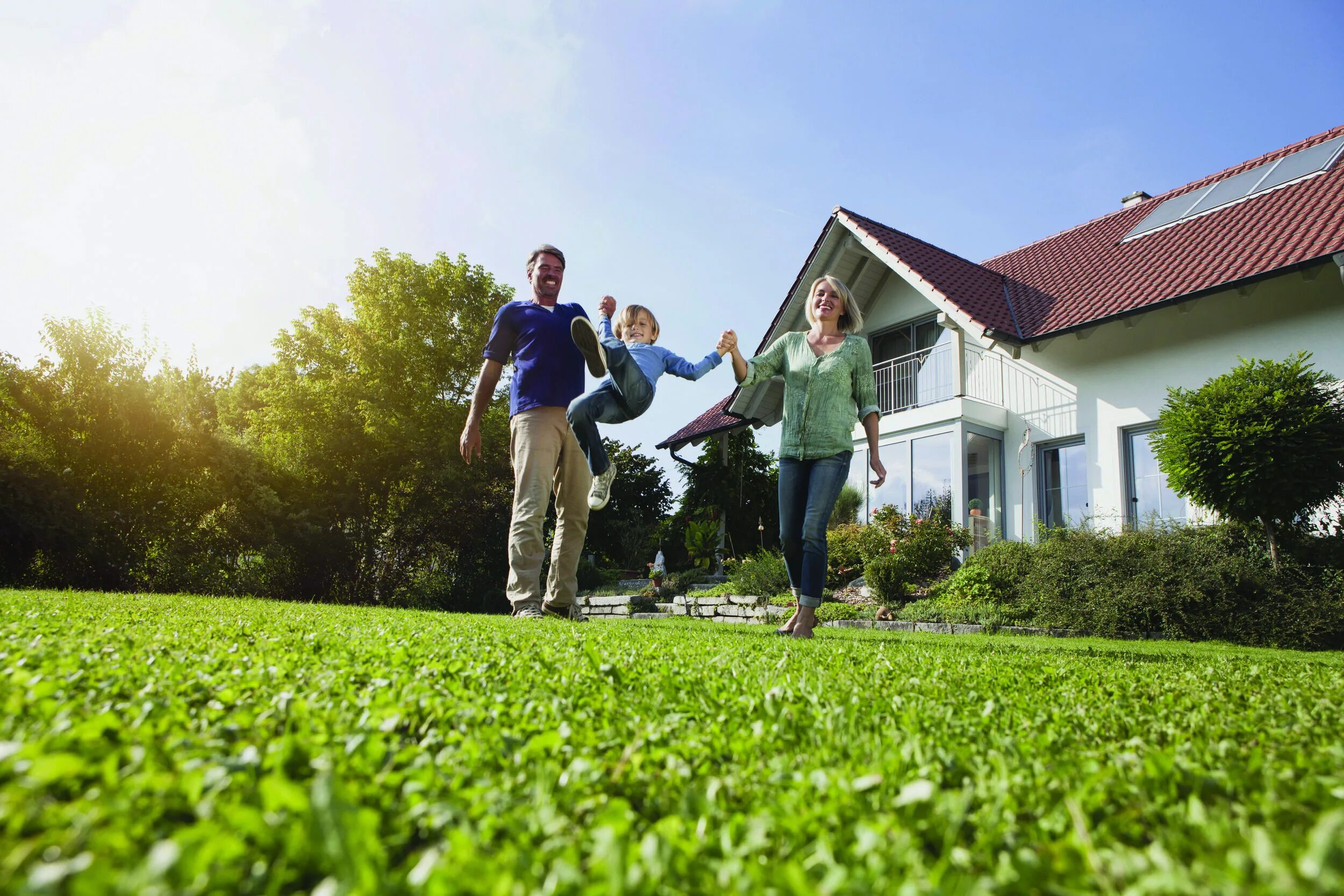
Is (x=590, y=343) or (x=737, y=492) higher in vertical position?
(x=737, y=492)

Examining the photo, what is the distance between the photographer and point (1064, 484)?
1227 cm

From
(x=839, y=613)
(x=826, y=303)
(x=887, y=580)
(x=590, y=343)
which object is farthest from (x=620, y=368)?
(x=887, y=580)

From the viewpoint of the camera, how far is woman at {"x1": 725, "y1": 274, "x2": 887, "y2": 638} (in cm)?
484

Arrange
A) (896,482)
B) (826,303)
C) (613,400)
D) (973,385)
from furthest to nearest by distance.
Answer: (896,482)
(973,385)
(613,400)
(826,303)

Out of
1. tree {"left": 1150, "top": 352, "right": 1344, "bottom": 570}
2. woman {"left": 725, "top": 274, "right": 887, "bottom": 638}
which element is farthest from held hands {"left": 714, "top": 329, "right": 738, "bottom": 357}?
tree {"left": 1150, "top": 352, "right": 1344, "bottom": 570}

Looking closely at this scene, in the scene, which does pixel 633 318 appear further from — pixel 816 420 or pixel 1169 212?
pixel 1169 212

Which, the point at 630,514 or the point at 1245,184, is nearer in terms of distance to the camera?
the point at 1245,184

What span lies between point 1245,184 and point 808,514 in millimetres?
12654

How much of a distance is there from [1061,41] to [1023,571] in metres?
A: 7.32

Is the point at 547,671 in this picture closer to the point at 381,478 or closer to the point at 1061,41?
the point at 1061,41

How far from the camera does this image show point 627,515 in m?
17.5

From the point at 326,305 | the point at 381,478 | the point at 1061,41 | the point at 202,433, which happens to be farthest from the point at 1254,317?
the point at 326,305

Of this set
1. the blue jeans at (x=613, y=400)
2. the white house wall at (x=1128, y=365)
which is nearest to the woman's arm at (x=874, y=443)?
the blue jeans at (x=613, y=400)

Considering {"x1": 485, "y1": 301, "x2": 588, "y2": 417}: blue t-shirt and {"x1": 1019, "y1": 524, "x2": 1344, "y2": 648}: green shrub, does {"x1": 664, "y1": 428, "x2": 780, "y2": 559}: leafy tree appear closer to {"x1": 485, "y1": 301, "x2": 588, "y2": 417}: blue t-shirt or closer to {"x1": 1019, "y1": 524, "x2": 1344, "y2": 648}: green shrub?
{"x1": 1019, "y1": 524, "x2": 1344, "y2": 648}: green shrub
